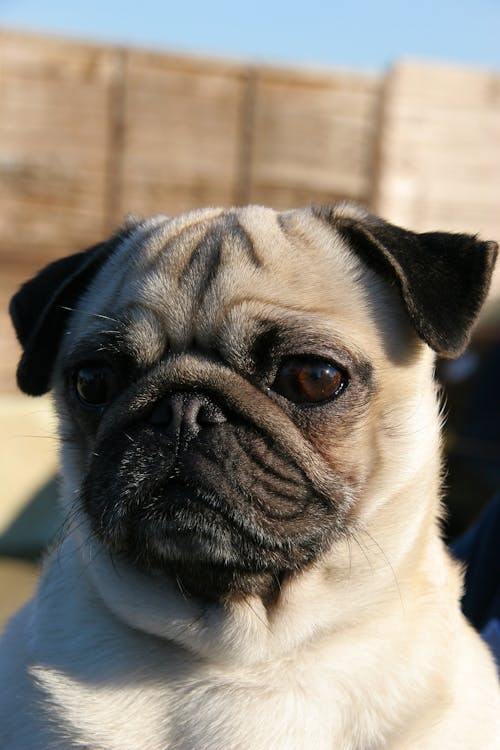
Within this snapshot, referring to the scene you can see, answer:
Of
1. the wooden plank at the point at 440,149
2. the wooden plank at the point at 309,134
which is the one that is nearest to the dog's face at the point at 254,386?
the wooden plank at the point at 309,134

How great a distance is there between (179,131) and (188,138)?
9 centimetres

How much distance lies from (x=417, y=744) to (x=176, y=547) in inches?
28.2

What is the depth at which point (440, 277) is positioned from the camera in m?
2.06

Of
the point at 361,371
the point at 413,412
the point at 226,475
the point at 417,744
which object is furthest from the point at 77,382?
the point at 417,744

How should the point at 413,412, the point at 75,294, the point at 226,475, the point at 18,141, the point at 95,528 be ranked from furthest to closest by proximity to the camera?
1. the point at 18,141
2. the point at 75,294
3. the point at 413,412
4. the point at 95,528
5. the point at 226,475

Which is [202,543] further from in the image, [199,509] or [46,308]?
[46,308]

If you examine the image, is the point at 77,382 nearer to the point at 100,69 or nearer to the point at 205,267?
the point at 205,267

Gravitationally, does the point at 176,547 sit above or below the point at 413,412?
below

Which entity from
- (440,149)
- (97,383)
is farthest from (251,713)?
(440,149)

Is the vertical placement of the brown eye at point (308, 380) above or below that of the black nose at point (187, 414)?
above

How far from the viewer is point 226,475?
1.82 metres

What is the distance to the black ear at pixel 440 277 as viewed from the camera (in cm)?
200

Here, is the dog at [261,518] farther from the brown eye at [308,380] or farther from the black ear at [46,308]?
the black ear at [46,308]

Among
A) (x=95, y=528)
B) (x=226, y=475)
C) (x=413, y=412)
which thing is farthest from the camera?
(x=413, y=412)
